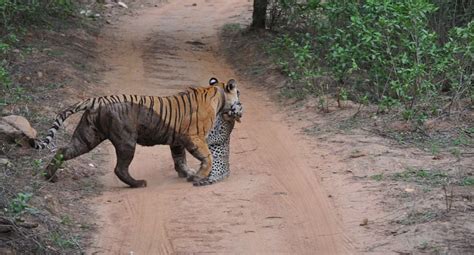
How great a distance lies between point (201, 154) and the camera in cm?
930

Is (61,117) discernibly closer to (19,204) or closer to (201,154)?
(201,154)

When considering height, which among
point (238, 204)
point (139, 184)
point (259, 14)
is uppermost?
point (259, 14)

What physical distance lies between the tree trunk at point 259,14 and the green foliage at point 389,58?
10.6 feet

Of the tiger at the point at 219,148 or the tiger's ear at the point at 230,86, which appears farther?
the tiger's ear at the point at 230,86

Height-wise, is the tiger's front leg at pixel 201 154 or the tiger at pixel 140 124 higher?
the tiger at pixel 140 124

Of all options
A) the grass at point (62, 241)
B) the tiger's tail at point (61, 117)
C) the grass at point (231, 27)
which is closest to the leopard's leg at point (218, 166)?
the tiger's tail at point (61, 117)

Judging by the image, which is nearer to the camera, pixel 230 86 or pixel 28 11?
pixel 230 86

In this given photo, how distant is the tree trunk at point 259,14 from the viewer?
1806 cm

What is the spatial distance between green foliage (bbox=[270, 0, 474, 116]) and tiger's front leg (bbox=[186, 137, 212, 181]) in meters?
3.08

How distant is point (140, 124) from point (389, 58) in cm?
468

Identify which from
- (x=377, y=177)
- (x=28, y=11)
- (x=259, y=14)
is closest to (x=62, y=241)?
(x=377, y=177)

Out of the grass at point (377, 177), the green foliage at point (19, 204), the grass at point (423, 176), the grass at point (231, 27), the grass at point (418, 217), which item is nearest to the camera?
the green foliage at point (19, 204)

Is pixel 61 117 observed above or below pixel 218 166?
above

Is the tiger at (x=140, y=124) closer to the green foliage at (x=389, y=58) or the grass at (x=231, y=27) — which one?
the green foliage at (x=389, y=58)
